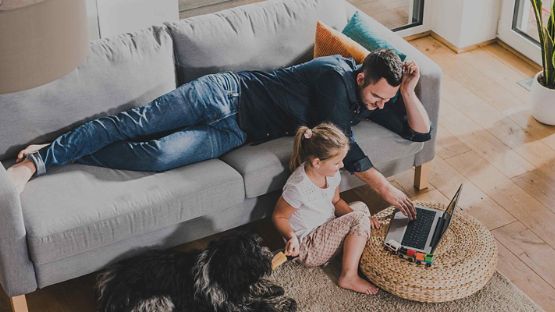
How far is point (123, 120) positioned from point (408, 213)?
3.67 ft

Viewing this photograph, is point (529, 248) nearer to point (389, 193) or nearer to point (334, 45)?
point (389, 193)

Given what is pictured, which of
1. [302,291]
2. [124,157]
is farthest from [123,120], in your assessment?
[302,291]

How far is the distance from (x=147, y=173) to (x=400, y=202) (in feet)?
3.11

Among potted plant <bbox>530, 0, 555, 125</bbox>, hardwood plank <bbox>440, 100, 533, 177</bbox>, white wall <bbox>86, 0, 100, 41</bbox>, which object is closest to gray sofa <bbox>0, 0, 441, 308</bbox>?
hardwood plank <bbox>440, 100, 533, 177</bbox>

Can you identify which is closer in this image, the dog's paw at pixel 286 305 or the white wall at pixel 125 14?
the dog's paw at pixel 286 305

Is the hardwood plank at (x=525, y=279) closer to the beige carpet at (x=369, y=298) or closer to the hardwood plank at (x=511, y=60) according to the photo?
→ the beige carpet at (x=369, y=298)

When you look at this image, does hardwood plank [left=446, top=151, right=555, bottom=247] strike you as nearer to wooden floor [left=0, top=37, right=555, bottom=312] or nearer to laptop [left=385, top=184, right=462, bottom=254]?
wooden floor [left=0, top=37, right=555, bottom=312]

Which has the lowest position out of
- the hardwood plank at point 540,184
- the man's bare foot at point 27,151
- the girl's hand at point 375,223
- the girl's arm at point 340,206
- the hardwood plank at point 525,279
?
the hardwood plank at point 525,279

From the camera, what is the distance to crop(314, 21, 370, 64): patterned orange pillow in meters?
3.35

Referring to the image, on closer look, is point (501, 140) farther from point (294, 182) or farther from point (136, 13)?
point (136, 13)

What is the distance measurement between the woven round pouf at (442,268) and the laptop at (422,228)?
0.04 m

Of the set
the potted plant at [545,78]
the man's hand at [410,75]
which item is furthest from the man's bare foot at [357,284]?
the potted plant at [545,78]

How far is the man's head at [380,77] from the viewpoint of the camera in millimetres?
3023

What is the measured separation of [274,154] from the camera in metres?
3.12
